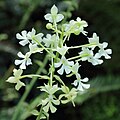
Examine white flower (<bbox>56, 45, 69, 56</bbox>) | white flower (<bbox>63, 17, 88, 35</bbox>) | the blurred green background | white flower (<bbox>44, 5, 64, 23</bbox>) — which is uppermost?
the blurred green background

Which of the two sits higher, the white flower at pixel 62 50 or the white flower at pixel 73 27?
the white flower at pixel 73 27

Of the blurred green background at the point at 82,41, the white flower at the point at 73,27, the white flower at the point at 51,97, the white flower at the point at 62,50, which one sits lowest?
the white flower at the point at 51,97

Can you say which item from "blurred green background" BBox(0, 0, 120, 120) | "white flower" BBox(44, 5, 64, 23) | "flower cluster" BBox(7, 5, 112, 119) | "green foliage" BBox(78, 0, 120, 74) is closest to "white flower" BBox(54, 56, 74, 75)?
"flower cluster" BBox(7, 5, 112, 119)

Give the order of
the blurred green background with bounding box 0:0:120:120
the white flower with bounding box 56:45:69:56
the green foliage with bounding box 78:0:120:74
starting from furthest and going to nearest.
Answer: the green foliage with bounding box 78:0:120:74, the blurred green background with bounding box 0:0:120:120, the white flower with bounding box 56:45:69:56

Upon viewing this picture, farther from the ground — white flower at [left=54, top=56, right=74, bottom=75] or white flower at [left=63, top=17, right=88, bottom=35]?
white flower at [left=63, top=17, right=88, bottom=35]

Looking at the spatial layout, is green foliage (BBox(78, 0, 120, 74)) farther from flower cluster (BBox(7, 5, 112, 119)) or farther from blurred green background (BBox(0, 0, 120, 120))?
flower cluster (BBox(7, 5, 112, 119))

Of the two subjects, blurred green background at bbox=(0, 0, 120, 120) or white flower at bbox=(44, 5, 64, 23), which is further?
blurred green background at bbox=(0, 0, 120, 120)

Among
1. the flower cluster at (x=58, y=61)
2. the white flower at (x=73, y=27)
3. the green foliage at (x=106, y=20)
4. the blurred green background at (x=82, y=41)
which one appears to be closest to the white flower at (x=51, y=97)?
the flower cluster at (x=58, y=61)

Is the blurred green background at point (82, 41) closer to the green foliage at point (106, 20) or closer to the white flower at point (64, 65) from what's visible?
the green foliage at point (106, 20)

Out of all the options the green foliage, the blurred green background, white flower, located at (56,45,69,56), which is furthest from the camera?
the green foliage

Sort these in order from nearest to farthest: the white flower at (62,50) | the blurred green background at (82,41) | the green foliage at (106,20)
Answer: the white flower at (62,50) < the blurred green background at (82,41) < the green foliage at (106,20)
